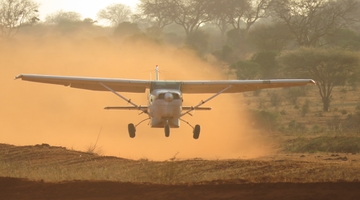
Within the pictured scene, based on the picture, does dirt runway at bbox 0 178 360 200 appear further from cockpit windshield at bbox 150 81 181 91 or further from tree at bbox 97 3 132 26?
tree at bbox 97 3 132 26

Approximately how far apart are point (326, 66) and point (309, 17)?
2260 cm

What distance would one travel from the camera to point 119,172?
1859cm

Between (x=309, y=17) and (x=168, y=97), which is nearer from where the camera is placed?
(x=168, y=97)

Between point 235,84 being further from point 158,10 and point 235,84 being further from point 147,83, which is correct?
point 158,10

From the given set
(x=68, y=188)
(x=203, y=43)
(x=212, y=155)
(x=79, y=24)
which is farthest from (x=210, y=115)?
(x=79, y=24)

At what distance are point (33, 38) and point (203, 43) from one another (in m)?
19.7

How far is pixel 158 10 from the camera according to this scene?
297 feet

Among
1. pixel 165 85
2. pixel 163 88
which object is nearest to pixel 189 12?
pixel 165 85

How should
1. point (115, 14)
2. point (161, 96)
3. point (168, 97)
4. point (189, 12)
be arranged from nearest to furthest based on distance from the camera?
point (168, 97) < point (161, 96) < point (189, 12) < point (115, 14)

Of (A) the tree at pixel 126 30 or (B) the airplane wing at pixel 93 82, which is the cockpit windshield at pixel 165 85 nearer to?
(B) the airplane wing at pixel 93 82

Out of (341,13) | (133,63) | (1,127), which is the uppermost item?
(341,13)

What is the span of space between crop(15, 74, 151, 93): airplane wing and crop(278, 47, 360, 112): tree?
21.2m

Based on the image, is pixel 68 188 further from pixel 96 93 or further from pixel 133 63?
pixel 133 63

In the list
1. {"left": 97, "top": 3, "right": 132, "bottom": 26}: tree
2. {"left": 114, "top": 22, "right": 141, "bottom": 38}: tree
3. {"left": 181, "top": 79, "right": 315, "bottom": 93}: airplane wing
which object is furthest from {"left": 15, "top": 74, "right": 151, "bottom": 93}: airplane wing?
{"left": 97, "top": 3, "right": 132, "bottom": 26}: tree
